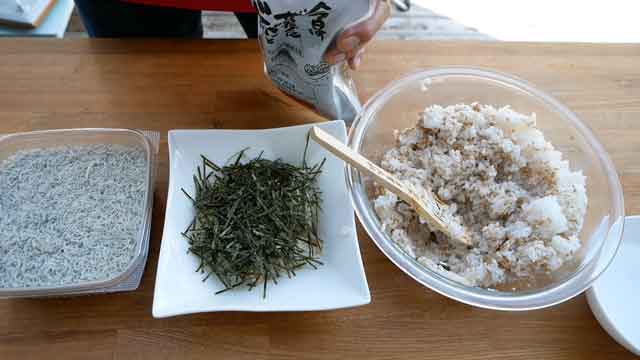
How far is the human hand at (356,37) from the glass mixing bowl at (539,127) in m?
0.10

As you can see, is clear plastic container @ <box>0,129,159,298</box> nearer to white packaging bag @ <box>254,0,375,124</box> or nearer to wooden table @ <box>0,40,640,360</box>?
wooden table @ <box>0,40,640,360</box>

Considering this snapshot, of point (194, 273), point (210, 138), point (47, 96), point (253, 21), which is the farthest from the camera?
point (253, 21)

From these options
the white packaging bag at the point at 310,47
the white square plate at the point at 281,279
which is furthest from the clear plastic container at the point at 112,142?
the white packaging bag at the point at 310,47

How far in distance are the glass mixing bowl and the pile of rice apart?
0.03 m

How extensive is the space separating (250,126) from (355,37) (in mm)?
305

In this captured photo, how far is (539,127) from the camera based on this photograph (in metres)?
1.00

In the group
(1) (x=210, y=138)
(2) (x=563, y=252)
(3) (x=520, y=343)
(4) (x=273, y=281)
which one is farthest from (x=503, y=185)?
(1) (x=210, y=138)

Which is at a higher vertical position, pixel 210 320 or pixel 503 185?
pixel 503 185

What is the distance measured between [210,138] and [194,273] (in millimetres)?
269

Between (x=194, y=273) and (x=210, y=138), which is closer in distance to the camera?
(x=194, y=273)

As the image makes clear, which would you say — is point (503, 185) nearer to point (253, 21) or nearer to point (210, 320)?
point (210, 320)

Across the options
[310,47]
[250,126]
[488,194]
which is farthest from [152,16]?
[488,194]

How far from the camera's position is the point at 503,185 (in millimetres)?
893

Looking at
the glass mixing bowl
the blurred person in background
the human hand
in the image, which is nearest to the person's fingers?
the human hand
